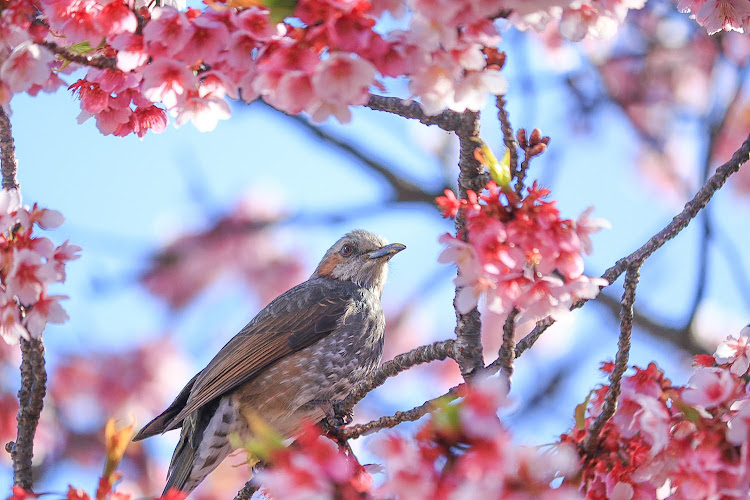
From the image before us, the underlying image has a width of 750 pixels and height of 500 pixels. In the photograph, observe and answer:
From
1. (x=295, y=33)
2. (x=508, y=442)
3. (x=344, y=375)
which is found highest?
(x=344, y=375)

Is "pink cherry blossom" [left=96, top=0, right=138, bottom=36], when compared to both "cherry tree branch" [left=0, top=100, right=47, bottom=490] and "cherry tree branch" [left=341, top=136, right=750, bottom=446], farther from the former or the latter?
"cherry tree branch" [left=341, top=136, right=750, bottom=446]

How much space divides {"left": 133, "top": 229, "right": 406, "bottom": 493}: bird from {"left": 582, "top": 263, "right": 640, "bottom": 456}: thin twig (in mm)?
1922

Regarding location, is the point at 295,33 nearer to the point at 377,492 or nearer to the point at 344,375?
the point at 377,492

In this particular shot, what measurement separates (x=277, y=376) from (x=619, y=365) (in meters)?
2.45

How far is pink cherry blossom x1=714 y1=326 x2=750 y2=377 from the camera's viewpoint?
6.94 ft

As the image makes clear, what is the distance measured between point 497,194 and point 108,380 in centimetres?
528

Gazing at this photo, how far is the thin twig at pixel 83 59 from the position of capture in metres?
2.14

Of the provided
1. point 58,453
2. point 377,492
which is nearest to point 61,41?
point 377,492

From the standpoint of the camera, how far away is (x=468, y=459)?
1.55 m

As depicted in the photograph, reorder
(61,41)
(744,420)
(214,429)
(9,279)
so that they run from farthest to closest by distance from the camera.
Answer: (214,429) → (61,41) → (9,279) → (744,420)

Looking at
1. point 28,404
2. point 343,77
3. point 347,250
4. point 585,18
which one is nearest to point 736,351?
point 585,18

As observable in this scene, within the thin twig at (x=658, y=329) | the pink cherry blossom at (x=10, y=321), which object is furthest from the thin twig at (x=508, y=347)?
the thin twig at (x=658, y=329)

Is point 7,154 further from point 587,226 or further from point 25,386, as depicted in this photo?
point 587,226

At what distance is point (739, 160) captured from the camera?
2600mm
